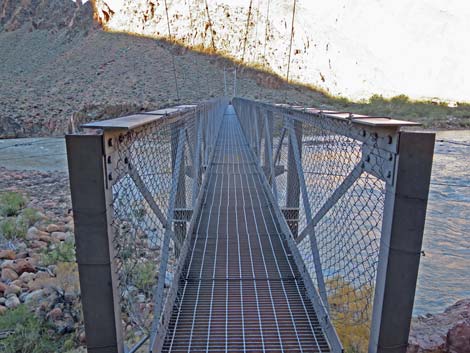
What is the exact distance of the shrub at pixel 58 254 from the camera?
3236 millimetres

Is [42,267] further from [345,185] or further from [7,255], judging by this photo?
[345,185]

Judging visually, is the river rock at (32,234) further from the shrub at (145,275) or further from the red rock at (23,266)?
the shrub at (145,275)

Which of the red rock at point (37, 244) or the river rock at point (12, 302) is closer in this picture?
the river rock at point (12, 302)

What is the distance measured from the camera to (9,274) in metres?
2.94

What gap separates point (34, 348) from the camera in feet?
6.94

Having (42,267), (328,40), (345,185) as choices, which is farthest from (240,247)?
(328,40)

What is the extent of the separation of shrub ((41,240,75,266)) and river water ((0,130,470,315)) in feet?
3.79

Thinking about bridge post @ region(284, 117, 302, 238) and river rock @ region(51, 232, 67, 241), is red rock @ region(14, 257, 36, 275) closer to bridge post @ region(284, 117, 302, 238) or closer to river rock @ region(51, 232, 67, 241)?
river rock @ region(51, 232, 67, 241)

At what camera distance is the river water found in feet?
12.6

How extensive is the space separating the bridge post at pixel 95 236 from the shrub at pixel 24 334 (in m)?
Result: 1.44

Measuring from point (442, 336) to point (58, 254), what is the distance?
2909mm

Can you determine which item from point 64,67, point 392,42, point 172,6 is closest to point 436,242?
point 64,67

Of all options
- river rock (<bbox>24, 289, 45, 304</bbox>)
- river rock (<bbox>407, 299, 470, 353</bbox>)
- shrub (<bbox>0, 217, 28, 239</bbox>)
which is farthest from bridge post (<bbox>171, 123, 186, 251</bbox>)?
shrub (<bbox>0, 217, 28, 239</bbox>)

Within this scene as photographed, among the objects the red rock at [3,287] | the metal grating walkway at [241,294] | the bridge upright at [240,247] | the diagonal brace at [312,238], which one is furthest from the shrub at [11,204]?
the diagonal brace at [312,238]
